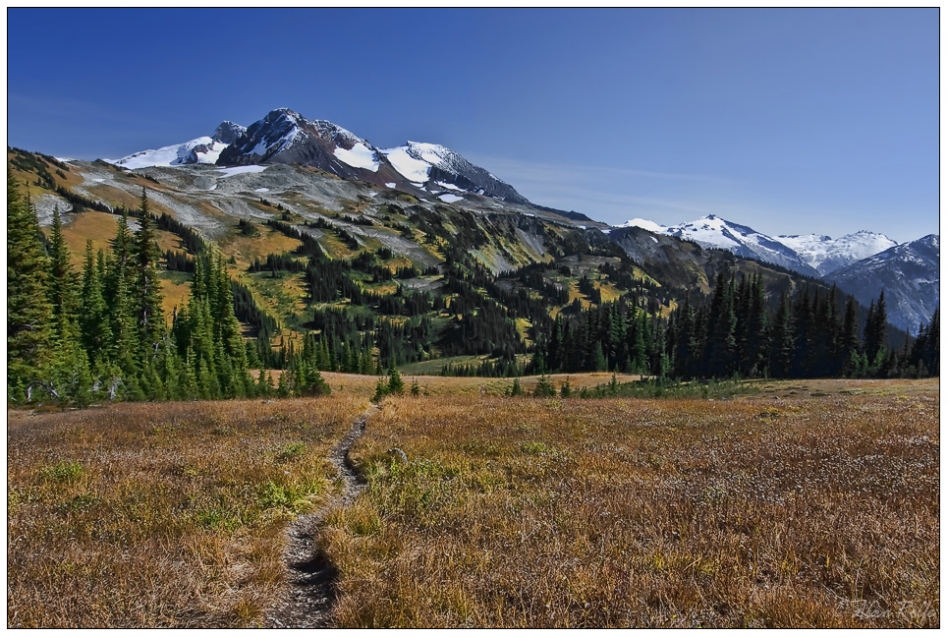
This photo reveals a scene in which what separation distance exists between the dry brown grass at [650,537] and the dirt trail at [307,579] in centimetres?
30

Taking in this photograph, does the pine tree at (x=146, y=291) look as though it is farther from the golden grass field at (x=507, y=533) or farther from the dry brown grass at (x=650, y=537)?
the dry brown grass at (x=650, y=537)

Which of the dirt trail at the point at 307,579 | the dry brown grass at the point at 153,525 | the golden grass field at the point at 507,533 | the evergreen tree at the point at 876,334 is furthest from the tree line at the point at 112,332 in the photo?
the evergreen tree at the point at 876,334

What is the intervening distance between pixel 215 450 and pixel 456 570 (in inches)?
445

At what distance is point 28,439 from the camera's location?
17.3 m

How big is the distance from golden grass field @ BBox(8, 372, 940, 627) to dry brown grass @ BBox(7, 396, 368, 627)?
36 millimetres

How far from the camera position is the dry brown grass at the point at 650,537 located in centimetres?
509

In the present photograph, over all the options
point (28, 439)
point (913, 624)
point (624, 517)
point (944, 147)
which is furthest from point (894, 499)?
point (28, 439)

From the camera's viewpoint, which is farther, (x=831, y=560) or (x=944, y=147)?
(x=944, y=147)

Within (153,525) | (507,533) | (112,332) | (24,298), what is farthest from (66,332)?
(507,533)

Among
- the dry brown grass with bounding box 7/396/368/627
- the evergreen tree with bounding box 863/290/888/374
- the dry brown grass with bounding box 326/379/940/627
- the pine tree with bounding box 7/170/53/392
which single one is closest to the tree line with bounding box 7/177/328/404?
the pine tree with bounding box 7/170/53/392

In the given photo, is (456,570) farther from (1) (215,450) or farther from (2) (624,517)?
(1) (215,450)

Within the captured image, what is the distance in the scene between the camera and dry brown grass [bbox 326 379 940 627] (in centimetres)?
509

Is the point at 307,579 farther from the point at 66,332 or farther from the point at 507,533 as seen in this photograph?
the point at 66,332

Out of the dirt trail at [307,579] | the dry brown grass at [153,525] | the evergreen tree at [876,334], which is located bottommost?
the dirt trail at [307,579]
